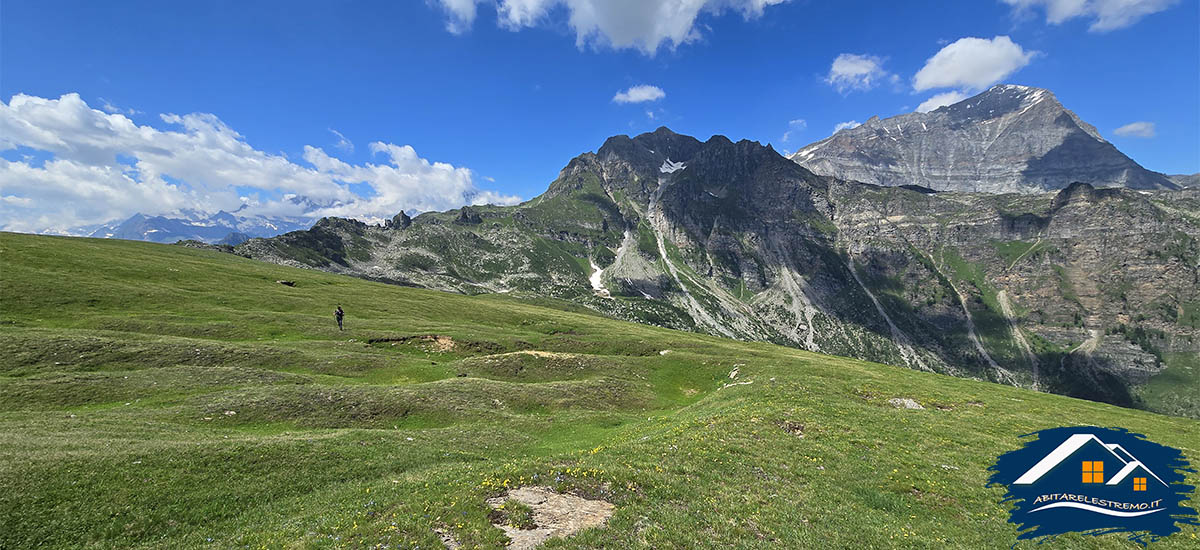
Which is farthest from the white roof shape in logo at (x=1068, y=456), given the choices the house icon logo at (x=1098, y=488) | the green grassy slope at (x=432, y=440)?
the green grassy slope at (x=432, y=440)

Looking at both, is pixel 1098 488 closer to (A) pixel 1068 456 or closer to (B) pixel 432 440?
(A) pixel 1068 456

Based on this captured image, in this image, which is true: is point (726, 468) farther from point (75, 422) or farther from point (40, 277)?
point (40, 277)

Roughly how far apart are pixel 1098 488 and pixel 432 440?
34319mm

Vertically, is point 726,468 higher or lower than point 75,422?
higher

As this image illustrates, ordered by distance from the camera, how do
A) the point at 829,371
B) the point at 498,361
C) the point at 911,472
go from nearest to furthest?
the point at 911,472, the point at 498,361, the point at 829,371

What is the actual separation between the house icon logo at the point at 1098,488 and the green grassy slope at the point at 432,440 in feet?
3.54

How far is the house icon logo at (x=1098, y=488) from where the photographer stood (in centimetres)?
1764

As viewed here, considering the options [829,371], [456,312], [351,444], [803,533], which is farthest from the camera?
[456,312]

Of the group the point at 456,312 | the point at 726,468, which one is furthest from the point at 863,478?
the point at 456,312

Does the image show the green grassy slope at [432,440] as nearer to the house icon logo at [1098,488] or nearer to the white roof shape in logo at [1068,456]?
the house icon logo at [1098,488]

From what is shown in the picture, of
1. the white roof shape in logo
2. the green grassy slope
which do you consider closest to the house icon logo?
the white roof shape in logo

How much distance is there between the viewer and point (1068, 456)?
2073 cm

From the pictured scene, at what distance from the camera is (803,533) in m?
15.7

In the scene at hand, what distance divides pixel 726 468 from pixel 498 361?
121 feet
